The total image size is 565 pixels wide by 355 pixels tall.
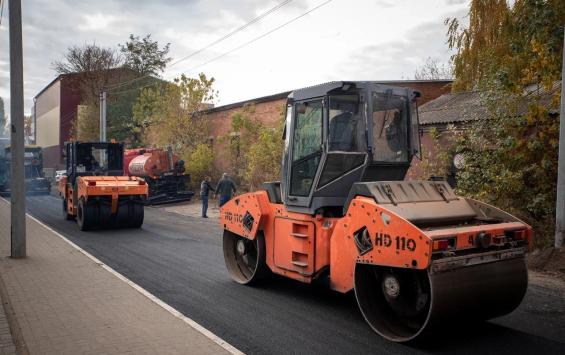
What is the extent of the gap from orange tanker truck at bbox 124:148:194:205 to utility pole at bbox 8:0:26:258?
45.3 feet

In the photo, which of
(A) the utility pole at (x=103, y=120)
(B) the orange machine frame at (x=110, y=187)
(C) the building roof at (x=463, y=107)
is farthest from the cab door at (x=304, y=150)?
(A) the utility pole at (x=103, y=120)

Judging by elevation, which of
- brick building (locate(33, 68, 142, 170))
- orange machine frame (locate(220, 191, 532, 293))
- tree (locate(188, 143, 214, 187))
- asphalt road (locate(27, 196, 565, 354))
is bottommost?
asphalt road (locate(27, 196, 565, 354))

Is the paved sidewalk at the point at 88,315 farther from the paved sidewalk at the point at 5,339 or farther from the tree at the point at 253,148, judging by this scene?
the tree at the point at 253,148

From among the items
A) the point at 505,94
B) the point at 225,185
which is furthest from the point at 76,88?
the point at 505,94

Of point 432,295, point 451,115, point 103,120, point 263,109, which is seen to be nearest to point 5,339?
point 432,295

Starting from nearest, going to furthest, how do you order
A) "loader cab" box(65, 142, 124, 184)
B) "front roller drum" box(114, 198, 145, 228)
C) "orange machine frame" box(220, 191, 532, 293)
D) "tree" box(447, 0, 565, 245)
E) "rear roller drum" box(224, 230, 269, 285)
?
"orange machine frame" box(220, 191, 532, 293) → "rear roller drum" box(224, 230, 269, 285) → "tree" box(447, 0, 565, 245) → "front roller drum" box(114, 198, 145, 228) → "loader cab" box(65, 142, 124, 184)

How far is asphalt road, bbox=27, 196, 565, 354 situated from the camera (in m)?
5.06

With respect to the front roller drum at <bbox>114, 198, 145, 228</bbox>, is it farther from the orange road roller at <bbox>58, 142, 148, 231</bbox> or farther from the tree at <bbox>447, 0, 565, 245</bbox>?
the tree at <bbox>447, 0, 565, 245</bbox>

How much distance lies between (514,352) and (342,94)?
3.31 metres

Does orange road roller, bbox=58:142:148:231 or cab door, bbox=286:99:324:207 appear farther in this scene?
orange road roller, bbox=58:142:148:231

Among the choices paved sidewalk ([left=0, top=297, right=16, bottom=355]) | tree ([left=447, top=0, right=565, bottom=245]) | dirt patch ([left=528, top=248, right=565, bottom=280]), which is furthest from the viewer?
tree ([left=447, top=0, right=565, bottom=245])

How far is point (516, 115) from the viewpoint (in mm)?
10641

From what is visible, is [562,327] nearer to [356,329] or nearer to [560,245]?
[356,329]

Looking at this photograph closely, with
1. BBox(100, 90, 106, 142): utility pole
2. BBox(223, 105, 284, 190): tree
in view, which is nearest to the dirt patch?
A: BBox(223, 105, 284, 190): tree
